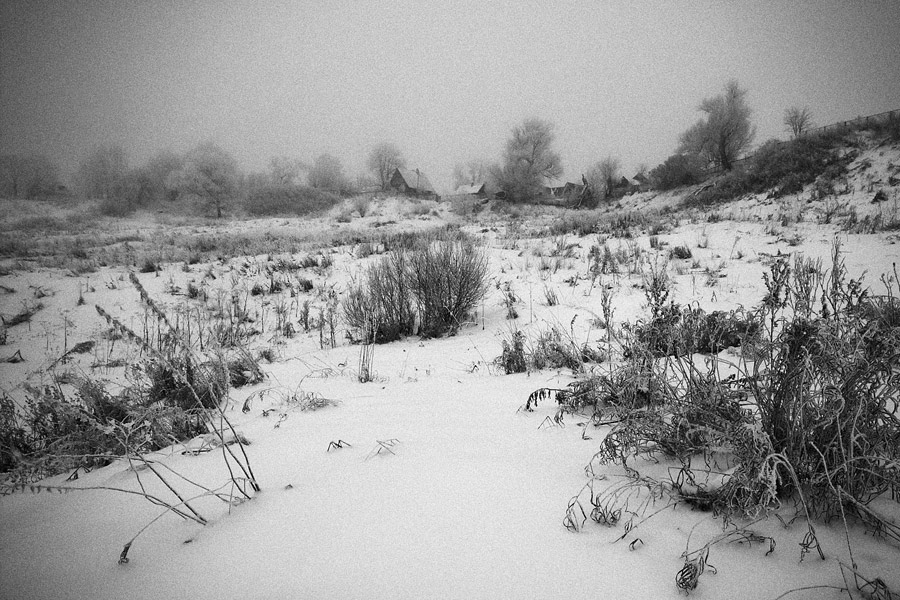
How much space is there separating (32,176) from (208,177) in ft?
45.2

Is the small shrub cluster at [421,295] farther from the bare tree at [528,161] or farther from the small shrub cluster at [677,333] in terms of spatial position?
the bare tree at [528,161]

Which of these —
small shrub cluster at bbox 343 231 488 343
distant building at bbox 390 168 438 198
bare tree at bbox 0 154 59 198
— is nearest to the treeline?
bare tree at bbox 0 154 59 198

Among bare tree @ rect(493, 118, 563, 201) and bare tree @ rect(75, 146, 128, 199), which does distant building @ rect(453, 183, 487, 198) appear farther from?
bare tree @ rect(75, 146, 128, 199)

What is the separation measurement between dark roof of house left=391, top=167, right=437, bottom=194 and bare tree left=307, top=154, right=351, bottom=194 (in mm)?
7178

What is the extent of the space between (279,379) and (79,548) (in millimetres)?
2743

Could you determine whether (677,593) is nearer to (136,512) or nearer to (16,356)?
(136,512)

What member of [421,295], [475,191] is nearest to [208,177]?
[475,191]

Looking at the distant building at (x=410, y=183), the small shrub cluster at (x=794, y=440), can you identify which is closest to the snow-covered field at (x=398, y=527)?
the small shrub cluster at (x=794, y=440)

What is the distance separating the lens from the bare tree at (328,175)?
48419mm

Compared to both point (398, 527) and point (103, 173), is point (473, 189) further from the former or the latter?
point (398, 527)

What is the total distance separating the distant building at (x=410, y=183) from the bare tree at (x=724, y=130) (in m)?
31.6

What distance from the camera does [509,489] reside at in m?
1.49

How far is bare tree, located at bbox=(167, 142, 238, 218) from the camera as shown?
33000 mm

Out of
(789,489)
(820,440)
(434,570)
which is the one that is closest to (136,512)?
(434,570)
